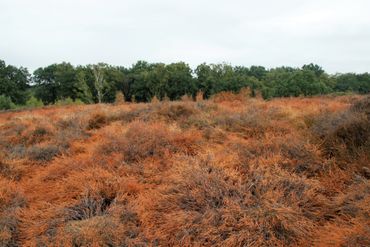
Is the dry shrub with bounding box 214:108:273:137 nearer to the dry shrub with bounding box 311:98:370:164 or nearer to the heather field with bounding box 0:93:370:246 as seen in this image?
the heather field with bounding box 0:93:370:246

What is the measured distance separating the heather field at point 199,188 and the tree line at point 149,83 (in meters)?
30.9

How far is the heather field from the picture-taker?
3.60m

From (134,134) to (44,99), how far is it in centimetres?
4869

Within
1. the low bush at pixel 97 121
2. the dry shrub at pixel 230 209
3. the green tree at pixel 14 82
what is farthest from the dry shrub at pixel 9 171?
the green tree at pixel 14 82

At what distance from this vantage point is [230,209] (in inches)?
151

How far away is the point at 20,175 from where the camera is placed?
20.3 ft

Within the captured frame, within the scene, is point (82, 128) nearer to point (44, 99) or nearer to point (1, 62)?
point (44, 99)

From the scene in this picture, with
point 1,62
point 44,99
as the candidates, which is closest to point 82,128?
point 44,99

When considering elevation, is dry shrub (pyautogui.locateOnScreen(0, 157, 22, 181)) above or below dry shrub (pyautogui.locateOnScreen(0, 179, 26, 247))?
above

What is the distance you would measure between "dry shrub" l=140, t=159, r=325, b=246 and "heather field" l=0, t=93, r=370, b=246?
0.01 m

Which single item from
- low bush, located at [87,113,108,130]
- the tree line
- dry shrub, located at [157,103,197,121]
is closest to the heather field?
dry shrub, located at [157,103,197,121]

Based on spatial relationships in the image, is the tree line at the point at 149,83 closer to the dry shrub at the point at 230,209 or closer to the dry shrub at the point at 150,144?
the dry shrub at the point at 150,144

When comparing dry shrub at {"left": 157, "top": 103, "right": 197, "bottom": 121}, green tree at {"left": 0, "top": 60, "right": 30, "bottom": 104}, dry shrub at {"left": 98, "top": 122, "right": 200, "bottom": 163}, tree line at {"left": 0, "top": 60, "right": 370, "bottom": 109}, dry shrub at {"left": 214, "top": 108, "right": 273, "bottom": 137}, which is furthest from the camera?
green tree at {"left": 0, "top": 60, "right": 30, "bottom": 104}

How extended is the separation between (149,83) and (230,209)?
1623 inches
